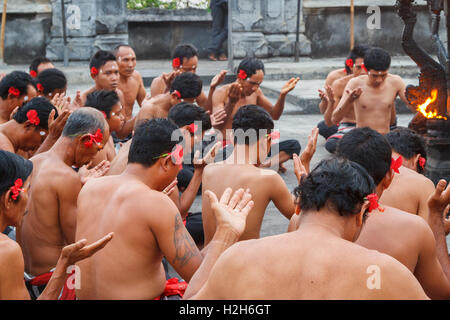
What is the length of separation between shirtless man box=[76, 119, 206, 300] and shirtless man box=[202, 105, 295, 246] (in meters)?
0.84

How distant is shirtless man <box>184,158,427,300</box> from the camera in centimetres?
227

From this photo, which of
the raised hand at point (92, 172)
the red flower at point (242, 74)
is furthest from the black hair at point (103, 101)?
the red flower at point (242, 74)

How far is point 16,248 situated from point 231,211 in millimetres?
945

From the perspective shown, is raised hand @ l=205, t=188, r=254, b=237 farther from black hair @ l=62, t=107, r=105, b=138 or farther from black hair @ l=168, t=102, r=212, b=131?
black hair @ l=168, t=102, r=212, b=131

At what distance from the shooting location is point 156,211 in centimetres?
322

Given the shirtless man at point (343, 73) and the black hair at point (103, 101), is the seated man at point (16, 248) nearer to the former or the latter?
the black hair at point (103, 101)

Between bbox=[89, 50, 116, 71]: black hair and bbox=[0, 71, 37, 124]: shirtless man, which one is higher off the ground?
bbox=[89, 50, 116, 71]: black hair

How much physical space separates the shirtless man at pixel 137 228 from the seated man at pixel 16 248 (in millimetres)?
373

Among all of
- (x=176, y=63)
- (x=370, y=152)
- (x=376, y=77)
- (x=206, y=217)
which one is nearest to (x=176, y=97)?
(x=176, y=63)

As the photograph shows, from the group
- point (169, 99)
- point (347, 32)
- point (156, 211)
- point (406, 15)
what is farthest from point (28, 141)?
point (347, 32)

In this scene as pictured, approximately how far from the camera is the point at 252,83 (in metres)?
7.34

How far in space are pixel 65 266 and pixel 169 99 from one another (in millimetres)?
3871

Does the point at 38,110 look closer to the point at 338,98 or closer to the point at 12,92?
the point at 12,92

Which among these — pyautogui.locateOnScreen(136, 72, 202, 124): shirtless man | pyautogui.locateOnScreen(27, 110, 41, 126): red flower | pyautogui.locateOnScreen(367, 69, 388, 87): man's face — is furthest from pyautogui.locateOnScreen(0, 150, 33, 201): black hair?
pyautogui.locateOnScreen(367, 69, 388, 87): man's face
